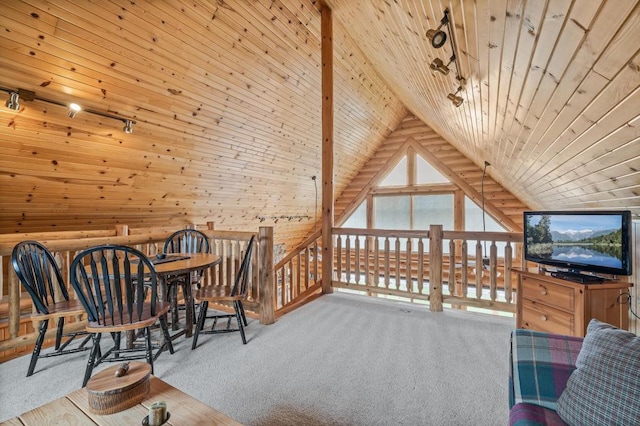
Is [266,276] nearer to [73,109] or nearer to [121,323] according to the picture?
[121,323]

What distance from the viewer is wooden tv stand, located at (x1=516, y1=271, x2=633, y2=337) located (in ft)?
6.41

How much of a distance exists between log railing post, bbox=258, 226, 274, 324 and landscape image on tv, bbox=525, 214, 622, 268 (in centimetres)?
241

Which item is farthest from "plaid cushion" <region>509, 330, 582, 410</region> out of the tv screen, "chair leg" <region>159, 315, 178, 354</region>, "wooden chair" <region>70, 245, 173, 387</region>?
"chair leg" <region>159, 315, 178, 354</region>

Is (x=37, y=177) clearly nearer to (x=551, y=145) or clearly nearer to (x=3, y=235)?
(x=3, y=235)

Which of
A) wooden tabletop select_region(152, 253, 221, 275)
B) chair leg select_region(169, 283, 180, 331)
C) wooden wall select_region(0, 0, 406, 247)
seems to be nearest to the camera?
wooden tabletop select_region(152, 253, 221, 275)

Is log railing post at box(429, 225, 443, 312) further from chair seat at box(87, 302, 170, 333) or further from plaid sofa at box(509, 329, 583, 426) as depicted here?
chair seat at box(87, 302, 170, 333)

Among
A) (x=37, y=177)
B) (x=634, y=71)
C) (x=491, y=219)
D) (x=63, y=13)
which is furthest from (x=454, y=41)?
(x=491, y=219)

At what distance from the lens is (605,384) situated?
97 cm

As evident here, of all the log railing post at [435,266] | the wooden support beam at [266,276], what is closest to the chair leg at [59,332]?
the wooden support beam at [266,276]

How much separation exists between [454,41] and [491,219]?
518 centimetres

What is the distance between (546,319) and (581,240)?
66cm

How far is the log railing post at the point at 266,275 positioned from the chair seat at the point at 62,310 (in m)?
1.40

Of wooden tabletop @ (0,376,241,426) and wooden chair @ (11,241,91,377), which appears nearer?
wooden tabletop @ (0,376,241,426)

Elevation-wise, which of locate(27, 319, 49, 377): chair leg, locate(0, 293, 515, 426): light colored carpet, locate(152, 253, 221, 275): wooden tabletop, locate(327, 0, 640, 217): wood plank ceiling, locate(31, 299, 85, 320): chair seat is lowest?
locate(0, 293, 515, 426): light colored carpet
